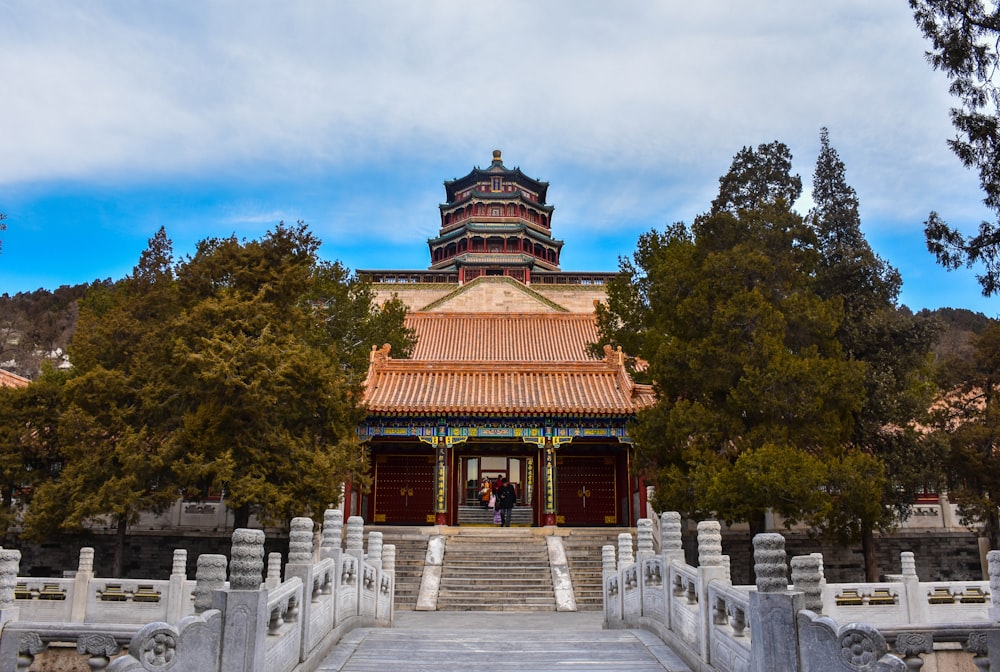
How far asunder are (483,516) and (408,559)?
6440 millimetres

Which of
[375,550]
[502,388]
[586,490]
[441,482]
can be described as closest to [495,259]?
[502,388]

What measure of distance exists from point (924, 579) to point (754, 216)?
8.86 meters

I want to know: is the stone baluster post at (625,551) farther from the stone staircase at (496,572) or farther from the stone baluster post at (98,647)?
the stone baluster post at (98,647)

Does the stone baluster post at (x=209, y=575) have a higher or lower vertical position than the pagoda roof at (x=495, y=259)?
lower

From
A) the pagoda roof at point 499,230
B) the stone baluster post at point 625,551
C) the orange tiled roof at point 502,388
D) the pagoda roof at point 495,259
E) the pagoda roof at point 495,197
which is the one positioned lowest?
the stone baluster post at point 625,551

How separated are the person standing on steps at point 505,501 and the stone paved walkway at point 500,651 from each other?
9.92 metres

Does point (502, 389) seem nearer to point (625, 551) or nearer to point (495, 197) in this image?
point (625, 551)

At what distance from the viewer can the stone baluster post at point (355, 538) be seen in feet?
32.0

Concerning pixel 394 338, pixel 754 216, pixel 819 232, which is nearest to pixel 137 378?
pixel 394 338

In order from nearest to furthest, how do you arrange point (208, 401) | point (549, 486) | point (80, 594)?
point (80, 594) < point (208, 401) < point (549, 486)

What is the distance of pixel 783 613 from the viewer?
5.23 metres

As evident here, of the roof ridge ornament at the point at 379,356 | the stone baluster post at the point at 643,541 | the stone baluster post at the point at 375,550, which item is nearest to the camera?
the stone baluster post at the point at 643,541

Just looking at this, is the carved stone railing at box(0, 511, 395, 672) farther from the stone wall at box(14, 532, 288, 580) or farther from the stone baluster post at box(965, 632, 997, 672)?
the stone wall at box(14, 532, 288, 580)

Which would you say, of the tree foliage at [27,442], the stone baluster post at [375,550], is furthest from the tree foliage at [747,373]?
the tree foliage at [27,442]
